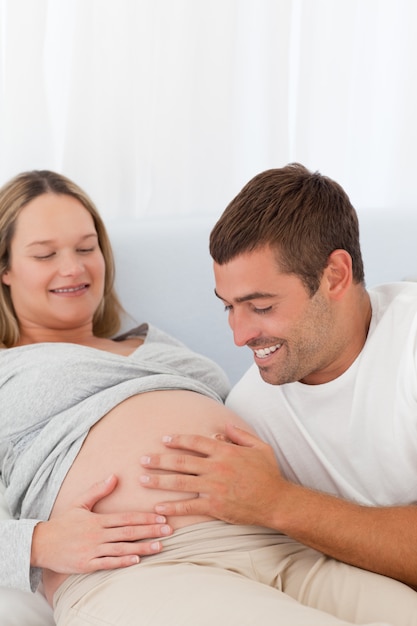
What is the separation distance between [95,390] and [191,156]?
1048 mm

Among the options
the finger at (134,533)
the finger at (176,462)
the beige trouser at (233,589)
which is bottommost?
the beige trouser at (233,589)

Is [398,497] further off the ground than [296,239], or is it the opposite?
[296,239]

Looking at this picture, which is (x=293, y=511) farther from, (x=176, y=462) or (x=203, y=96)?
(x=203, y=96)

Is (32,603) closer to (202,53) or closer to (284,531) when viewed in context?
(284,531)

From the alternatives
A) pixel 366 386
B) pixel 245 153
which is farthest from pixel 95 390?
pixel 245 153

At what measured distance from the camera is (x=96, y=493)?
1.46 meters

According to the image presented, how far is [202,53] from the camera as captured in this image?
2479mm

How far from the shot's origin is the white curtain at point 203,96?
2.35 m

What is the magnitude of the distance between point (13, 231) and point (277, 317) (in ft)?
2.63

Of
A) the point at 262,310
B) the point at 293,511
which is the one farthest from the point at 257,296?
the point at 293,511

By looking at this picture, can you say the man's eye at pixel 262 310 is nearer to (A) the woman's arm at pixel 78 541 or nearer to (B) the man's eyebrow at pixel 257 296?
(B) the man's eyebrow at pixel 257 296

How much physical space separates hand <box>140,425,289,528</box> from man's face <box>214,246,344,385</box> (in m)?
0.17

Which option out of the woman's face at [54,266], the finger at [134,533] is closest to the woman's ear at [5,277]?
the woman's face at [54,266]

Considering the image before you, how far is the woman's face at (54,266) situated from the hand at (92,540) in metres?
0.68
